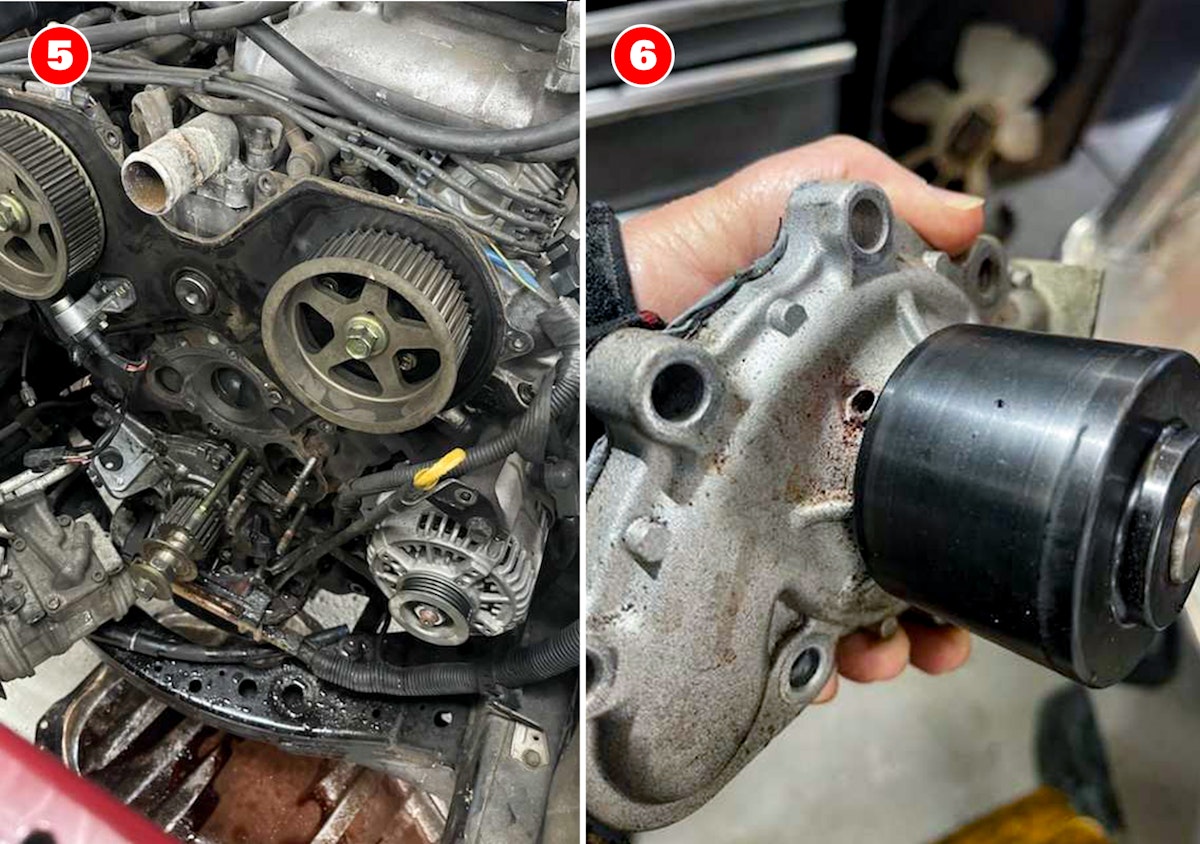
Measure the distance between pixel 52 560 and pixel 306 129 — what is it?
0.61 metres

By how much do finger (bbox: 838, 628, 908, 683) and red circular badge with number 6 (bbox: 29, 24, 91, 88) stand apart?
0.96 meters

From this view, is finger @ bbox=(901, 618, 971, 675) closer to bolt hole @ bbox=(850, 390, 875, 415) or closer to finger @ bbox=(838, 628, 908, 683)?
finger @ bbox=(838, 628, 908, 683)

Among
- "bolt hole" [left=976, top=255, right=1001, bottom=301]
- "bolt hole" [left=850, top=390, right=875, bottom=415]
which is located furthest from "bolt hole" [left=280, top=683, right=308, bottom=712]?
"bolt hole" [left=976, top=255, right=1001, bottom=301]

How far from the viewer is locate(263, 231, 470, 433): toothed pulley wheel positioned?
0.78m

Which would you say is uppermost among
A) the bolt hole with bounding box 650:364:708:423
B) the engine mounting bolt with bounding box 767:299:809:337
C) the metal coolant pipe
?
the metal coolant pipe

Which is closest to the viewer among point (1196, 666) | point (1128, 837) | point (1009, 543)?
point (1009, 543)

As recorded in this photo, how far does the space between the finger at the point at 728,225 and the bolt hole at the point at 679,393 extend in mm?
503

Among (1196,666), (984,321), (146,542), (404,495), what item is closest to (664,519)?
(404,495)

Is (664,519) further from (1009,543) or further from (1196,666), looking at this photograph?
(1196,666)

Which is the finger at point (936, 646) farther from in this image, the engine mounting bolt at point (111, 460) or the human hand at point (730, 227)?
the engine mounting bolt at point (111, 460)

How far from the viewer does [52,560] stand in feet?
3.73

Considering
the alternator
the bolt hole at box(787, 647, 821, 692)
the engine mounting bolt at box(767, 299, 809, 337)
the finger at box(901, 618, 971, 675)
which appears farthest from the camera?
the finger at box(901, 618, 971, 675)

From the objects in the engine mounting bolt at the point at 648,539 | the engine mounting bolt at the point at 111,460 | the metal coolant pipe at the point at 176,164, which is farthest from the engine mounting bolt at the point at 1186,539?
the engine mounting bolt at the point at 111,460

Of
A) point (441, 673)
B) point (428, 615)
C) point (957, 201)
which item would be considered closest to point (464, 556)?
point (428, 615)
